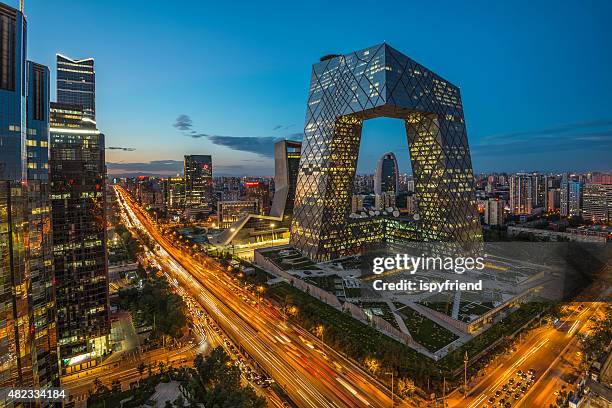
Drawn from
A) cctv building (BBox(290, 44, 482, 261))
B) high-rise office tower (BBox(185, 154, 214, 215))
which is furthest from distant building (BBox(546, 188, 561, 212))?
high-rise office tower (BBox(185, 154, 214, 215))

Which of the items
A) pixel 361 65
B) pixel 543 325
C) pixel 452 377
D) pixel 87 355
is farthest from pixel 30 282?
pixel 361 65

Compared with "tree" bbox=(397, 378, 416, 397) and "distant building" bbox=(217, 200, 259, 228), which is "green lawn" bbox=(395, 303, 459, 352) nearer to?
"tree" bbox=(397, 378, 416, 397)

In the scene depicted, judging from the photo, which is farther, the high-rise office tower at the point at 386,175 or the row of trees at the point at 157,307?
the high-rise office tower at the point at 386,175

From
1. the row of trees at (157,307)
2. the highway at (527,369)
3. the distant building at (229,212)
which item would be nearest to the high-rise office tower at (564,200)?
the highway at (527,369)

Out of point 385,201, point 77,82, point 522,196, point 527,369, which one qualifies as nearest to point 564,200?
point 522,196

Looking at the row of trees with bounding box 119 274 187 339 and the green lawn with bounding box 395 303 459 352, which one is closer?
the green lawn with bounding box 395 303 459 352

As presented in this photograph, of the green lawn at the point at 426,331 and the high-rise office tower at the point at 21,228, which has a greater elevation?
the high-rise office tower at the point at 21,228

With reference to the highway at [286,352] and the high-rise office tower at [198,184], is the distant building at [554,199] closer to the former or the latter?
the highway at [286,352]
